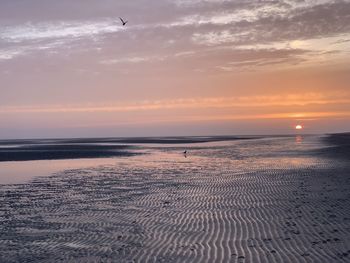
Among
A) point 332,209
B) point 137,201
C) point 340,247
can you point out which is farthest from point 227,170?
point 340,247

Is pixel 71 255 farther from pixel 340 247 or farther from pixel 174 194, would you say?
pixel 174 194

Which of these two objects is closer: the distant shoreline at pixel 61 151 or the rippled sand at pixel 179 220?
the rippled sand at pixel 179 220

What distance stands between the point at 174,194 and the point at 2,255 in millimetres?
11160

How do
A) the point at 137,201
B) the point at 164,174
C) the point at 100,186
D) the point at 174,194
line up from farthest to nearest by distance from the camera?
the point at 164,174
the point at 100,186
the point at 174,194
the point at 137,201

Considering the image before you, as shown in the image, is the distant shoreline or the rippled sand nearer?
the rippled sand

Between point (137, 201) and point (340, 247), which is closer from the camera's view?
point (340, 247)

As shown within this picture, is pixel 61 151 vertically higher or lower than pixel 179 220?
higher

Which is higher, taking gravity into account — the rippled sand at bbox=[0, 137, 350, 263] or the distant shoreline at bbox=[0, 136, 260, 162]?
the distant shoreline at bbox=[0, 136, 260, 162]

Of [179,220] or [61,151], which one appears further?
[61,151]

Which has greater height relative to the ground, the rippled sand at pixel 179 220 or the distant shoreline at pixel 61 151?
the distant shoreline at pixel 61 151

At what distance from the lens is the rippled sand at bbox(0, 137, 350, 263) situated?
36.7 ft

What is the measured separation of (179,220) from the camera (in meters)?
15.4

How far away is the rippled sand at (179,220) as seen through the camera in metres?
11.2

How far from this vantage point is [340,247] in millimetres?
11047
